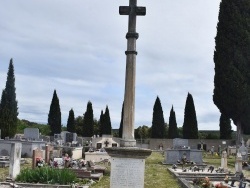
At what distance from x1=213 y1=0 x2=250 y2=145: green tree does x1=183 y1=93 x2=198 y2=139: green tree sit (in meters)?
11.5

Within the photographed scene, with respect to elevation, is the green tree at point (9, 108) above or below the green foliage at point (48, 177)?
above

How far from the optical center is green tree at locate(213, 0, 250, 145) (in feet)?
112

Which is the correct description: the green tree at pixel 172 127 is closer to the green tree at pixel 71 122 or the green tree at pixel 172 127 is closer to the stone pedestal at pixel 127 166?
the green tree at pixel 71 122

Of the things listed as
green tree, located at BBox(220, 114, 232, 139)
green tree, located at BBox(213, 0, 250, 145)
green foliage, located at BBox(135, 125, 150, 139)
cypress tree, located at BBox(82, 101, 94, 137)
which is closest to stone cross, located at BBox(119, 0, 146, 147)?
green tree, located at BBox(213, 0, 250, 145)

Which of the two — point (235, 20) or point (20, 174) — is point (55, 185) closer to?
point (20, 174)

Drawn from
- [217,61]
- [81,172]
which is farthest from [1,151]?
[217,61]

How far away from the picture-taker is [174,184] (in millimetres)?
15492

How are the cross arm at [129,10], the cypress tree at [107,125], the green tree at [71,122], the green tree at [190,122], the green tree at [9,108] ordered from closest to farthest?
the cross arm at [129,10] < the green tree at [9,108] < the green tree at [190,122] < the cypress tree at [107,125] < the green tree at [71,122]

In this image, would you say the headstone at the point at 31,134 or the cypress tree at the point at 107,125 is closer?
the headstone at the point at 31,134

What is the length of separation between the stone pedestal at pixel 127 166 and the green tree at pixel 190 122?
132ft

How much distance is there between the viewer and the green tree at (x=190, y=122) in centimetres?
4766

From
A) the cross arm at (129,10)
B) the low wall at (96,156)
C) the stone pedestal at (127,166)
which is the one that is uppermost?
the cross arm at (129,10)

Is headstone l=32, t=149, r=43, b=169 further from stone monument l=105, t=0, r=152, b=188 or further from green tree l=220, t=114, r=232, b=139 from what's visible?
green tree l=220, t=114, r=232, b=139

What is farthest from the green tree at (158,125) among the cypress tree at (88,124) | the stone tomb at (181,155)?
the stone tomb at (181,155)
